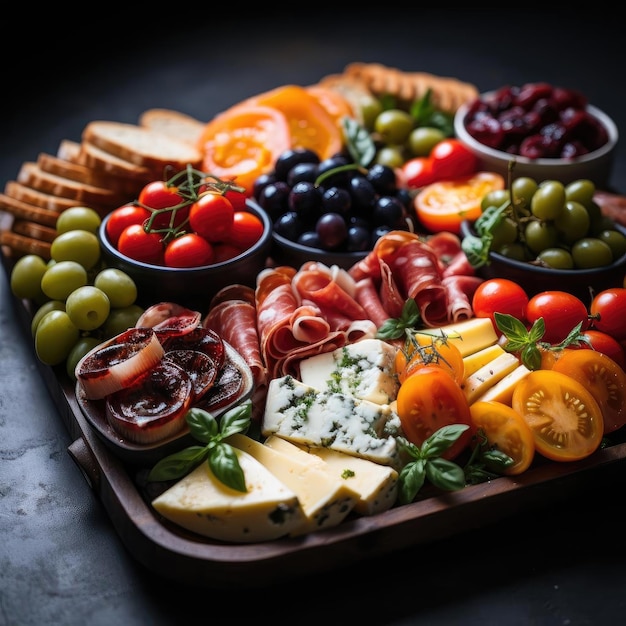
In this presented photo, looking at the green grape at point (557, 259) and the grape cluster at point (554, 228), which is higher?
the grape cluster at point (554, 228)

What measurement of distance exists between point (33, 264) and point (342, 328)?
883 millimetres

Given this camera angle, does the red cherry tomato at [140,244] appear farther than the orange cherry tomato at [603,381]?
Yes

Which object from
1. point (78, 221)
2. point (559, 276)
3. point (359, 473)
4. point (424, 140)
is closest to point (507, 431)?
point (359, 473)

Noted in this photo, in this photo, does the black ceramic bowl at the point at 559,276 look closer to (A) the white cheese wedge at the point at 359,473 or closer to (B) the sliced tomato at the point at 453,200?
(B) the sliced tomato at the point at 453,200

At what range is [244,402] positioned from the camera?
1879mm

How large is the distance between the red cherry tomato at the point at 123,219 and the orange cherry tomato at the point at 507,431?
1059 mm

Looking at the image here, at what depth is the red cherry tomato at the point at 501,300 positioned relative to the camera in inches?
85.9

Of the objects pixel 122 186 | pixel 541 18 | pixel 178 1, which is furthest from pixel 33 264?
pixel 541 18

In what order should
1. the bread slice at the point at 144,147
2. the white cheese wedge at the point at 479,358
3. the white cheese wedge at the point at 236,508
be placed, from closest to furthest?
the white cheese wedge at the point at 236,508 < the white cheese wedge at the point at 479,358 < the bread slice at the point at 144,147

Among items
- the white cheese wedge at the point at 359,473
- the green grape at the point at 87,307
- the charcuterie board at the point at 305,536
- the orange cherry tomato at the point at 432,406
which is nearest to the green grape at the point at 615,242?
the charcuterie board at the point at 305,536

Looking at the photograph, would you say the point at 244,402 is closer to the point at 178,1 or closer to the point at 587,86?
the point at 587,86

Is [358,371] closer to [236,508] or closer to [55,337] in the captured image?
[236,508]

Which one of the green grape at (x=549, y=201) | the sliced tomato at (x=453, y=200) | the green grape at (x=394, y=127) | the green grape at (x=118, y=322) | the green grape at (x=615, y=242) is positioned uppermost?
the green grape at (x=549, y=201)

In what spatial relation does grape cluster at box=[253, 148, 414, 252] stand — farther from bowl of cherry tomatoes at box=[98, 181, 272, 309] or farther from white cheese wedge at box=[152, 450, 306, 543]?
white cheese wedge at box=[152, 450, 306, 543]
